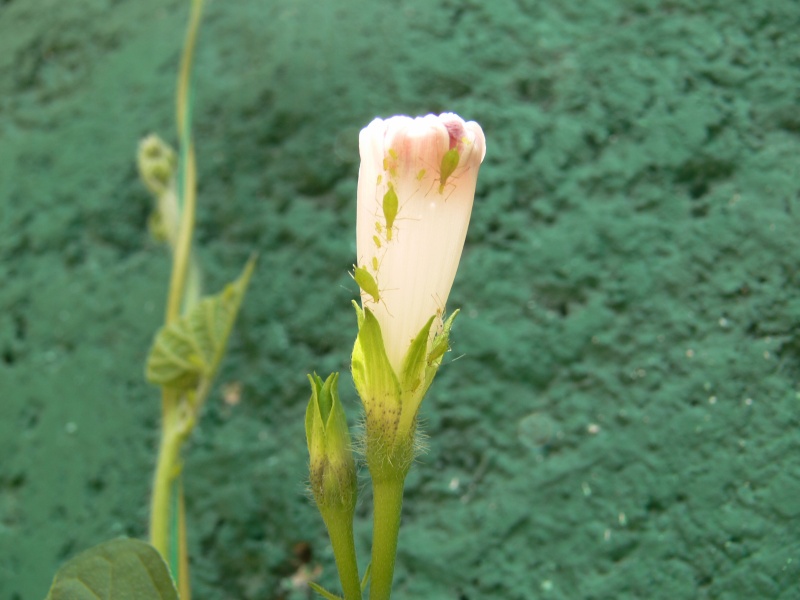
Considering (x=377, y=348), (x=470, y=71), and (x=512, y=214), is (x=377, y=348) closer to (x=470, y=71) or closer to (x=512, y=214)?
(x=512, y=214)

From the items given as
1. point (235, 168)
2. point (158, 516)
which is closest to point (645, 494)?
point (158, 516)

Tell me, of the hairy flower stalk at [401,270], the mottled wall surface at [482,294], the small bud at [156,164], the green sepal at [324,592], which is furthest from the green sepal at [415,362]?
the small bud at [156,164]

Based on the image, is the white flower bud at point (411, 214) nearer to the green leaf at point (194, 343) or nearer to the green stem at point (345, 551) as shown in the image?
the green stem at point (345, 551)

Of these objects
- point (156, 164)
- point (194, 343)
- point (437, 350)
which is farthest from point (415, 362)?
point (156, 164)

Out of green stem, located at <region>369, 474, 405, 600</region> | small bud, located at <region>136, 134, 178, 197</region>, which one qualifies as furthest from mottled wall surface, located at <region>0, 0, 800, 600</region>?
green stem, located at <region>369, 474, 405, 600</region>

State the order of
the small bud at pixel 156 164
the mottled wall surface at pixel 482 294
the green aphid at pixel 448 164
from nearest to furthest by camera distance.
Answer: the green aphid at pixel 448 164 → the mottled wall surface at pixel 482 294 → the small bud at pixel 156 164

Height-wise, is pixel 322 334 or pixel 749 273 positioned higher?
pixel 749 273

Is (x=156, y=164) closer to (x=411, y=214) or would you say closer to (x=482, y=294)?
(x=482, y=294)
